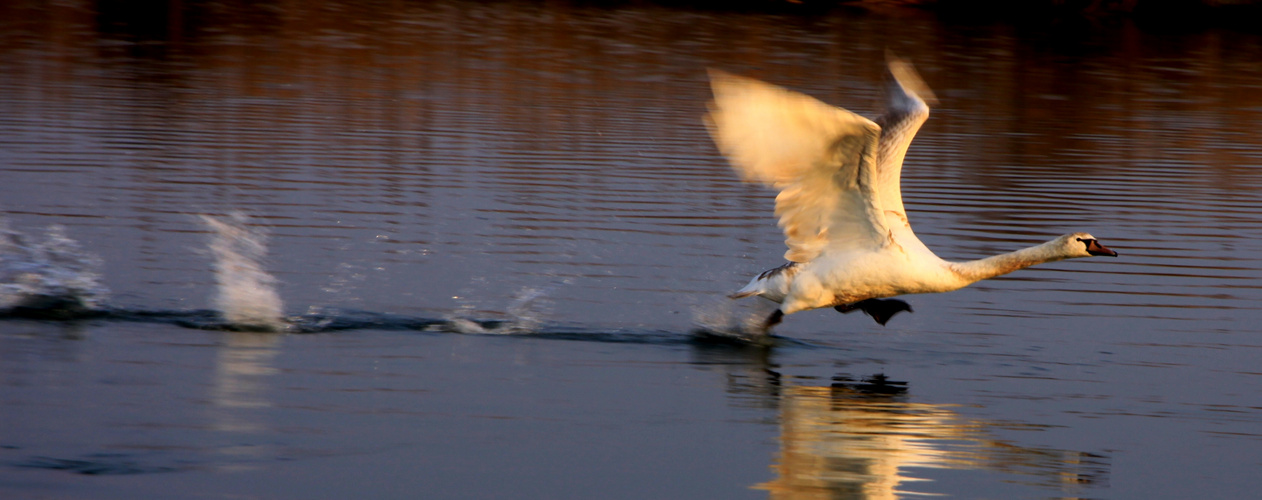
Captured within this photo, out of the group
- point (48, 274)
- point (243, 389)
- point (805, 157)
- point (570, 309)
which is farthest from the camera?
point (570, 309)

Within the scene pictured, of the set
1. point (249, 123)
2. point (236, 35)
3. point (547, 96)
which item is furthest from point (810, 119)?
point (236, 35)

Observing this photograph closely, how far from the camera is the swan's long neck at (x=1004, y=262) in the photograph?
28.4 ft

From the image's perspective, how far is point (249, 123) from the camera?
17.1 meters

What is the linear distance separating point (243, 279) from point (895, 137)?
422cm

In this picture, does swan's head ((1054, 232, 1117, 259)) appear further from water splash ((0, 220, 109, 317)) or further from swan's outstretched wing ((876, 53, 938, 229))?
water splash ((0, 220, 109, 317))

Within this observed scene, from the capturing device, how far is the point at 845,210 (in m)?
8.55

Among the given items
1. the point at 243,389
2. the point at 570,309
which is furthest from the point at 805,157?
the point at 243,389

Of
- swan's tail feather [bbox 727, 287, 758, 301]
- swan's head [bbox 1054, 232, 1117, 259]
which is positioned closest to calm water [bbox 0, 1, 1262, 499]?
swan's tail feather [bbox 727, 287, 758, 301]

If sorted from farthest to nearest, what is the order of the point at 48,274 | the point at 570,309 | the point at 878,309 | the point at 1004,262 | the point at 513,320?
the point at 570,309
the point at 48,274
the point at 513,320
the point at 878,309
the point at 1004,262

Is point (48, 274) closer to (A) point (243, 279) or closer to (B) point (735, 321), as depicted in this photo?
(A) point (243, 279)

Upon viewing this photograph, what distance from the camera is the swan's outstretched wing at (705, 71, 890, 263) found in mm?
7488

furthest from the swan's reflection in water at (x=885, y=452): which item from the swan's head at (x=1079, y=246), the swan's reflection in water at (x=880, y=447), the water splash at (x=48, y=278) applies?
the water splash at (x=48, y=278)

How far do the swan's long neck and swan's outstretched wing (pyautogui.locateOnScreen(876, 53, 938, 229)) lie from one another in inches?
16.8

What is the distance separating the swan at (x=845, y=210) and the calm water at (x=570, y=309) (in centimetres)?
41
